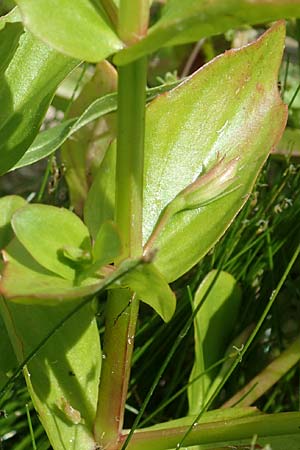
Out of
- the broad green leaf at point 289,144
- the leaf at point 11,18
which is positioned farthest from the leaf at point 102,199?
the broad green leaf at point 289,144

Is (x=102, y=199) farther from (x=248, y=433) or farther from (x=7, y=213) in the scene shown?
(x=248, y=433)

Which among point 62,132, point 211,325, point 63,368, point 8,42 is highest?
point 8,42

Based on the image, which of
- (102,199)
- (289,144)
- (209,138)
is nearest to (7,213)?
(102,199)

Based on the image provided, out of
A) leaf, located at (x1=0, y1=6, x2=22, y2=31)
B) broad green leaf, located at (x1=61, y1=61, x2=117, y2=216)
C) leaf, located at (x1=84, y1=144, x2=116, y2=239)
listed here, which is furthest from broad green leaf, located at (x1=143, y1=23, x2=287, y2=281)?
broad green leaf, located at (x1=61, y1=61, x2=117, y2=216)

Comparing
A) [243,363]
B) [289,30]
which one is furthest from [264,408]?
[289,30]

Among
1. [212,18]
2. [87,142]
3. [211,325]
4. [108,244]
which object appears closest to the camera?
[212,18]

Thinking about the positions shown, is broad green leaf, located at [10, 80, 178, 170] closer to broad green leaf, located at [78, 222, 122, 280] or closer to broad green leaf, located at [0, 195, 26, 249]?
broad green leaf, located at [0, 195, 26, 249]
